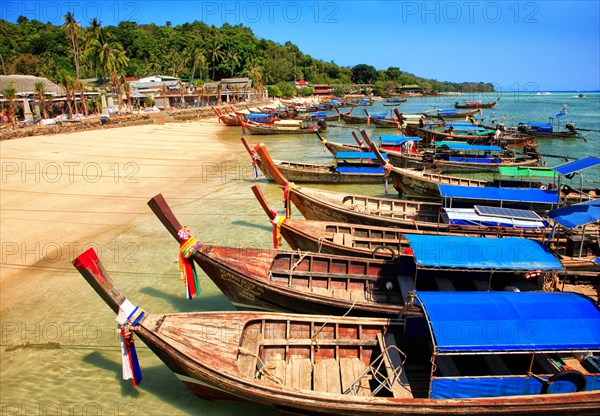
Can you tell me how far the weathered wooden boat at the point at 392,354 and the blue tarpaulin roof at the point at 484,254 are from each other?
0.96 metres

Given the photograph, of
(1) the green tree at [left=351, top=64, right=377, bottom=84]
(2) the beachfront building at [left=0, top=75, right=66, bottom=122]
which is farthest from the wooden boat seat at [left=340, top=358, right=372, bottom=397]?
(1) the green tree at [left=351, top=64, right=377, bottom=84]

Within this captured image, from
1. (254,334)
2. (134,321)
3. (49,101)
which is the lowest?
(254,334)

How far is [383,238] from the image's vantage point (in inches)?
447

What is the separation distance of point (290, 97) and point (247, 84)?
1854 centimetres

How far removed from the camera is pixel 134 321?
6.33 meters

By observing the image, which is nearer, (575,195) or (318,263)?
(318,263)

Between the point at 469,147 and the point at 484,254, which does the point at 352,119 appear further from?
the point at 484,254

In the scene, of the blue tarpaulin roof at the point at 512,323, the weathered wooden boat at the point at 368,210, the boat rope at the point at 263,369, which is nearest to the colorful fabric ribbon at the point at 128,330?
the boat rope at the point at 263,369

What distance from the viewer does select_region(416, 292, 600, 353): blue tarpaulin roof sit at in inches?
228

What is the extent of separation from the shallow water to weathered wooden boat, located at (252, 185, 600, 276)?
2.58m

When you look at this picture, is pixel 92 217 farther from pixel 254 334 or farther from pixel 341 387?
pixel 341 387

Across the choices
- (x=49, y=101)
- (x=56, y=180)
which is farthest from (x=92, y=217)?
(x=49, y=101)

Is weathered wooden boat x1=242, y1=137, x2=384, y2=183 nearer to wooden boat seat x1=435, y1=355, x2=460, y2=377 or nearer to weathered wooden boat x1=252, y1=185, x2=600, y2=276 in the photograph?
weathered wooden boat x1=252, y1=185, x2=600, y2=276

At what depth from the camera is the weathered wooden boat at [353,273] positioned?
7.87m
